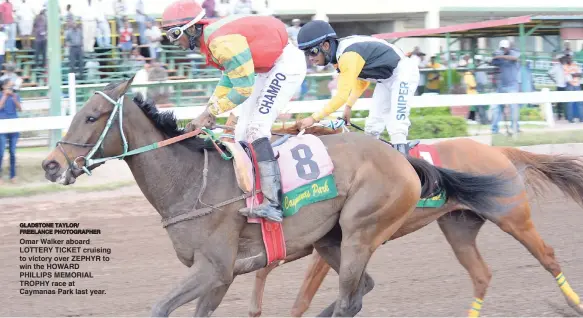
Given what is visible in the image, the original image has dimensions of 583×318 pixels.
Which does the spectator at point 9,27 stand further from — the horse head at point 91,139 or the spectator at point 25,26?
the horse head at point 91,139

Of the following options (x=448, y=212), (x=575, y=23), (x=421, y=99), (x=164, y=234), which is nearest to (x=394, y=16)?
(x=575, y=23)

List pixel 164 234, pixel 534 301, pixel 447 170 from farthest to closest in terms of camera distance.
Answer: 1. pixel 164 234
2. pixel 534 301
3. pixel 447 170

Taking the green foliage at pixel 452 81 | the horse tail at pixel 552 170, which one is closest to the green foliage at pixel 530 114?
the green foliage at pixel 452 81

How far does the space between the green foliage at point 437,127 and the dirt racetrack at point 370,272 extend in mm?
3647

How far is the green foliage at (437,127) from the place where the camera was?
12289mm

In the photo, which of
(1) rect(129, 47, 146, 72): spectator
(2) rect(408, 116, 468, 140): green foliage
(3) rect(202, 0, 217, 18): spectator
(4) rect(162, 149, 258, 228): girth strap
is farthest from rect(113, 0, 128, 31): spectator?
(4) rect(162, 149, 258, 228): girth strap

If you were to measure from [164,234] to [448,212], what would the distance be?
3060 millimetres

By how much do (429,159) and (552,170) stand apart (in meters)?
1.10

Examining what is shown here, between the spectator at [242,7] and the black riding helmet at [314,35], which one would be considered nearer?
the black riding helmet at [314,35]

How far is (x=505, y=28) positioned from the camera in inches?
663

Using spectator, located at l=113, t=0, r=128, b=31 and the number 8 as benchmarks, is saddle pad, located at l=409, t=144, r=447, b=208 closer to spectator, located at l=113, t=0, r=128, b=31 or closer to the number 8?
the number 8

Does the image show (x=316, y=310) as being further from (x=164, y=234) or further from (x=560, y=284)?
(x=164, y=234)

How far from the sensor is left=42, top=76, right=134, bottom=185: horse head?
4430 mm

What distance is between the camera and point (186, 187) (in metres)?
4.71
